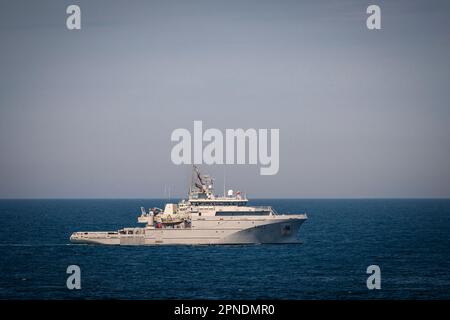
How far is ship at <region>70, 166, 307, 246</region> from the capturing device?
219 feet

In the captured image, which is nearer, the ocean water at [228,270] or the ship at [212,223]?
the ocean water at [228,270]

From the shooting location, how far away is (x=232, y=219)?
66.4 metres

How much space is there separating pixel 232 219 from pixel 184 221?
506cm

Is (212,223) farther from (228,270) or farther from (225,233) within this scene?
(228,270)

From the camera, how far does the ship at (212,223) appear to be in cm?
6669

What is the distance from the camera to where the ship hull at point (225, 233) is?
219ft

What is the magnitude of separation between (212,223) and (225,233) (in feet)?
4.76

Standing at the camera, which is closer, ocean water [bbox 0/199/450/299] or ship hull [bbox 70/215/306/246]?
ocean water [bbox 0/199/450/299]

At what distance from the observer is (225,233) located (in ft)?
219

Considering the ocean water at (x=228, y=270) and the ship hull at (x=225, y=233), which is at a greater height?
the ship hull at (x=225, y=233)

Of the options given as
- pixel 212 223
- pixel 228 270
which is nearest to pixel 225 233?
pixel 212 223

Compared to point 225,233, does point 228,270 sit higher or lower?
lower
